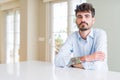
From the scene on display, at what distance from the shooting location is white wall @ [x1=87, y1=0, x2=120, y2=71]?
126 inches

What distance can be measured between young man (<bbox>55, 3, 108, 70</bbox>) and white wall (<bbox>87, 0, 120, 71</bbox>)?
4.38 ft

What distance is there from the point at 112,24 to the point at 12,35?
14.1 feet

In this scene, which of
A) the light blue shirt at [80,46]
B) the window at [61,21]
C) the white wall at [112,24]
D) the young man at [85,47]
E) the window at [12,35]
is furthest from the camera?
the window at [12,35]

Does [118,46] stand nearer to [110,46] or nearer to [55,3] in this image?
[110,46]

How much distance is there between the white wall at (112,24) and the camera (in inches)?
126

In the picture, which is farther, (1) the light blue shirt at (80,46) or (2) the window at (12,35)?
(2) the window at (12,35)

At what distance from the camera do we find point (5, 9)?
6727 millimetres

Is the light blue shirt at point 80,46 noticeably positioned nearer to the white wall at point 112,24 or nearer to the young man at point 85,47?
the young man at point 85,47

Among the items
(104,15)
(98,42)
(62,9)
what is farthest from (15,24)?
(98,42)

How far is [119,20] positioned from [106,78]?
211cm

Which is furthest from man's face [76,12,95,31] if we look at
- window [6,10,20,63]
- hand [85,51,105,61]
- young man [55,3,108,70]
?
window [6,10,20,63]

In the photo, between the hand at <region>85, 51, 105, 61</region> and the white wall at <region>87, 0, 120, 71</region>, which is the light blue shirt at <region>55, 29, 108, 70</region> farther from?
the white wall at <region>87, 0, 120, 71</region>

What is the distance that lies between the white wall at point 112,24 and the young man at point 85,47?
1.34 metres

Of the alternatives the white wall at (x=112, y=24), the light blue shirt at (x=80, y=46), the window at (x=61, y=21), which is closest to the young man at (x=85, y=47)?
the light blue shirt at (x=80, y=46)
